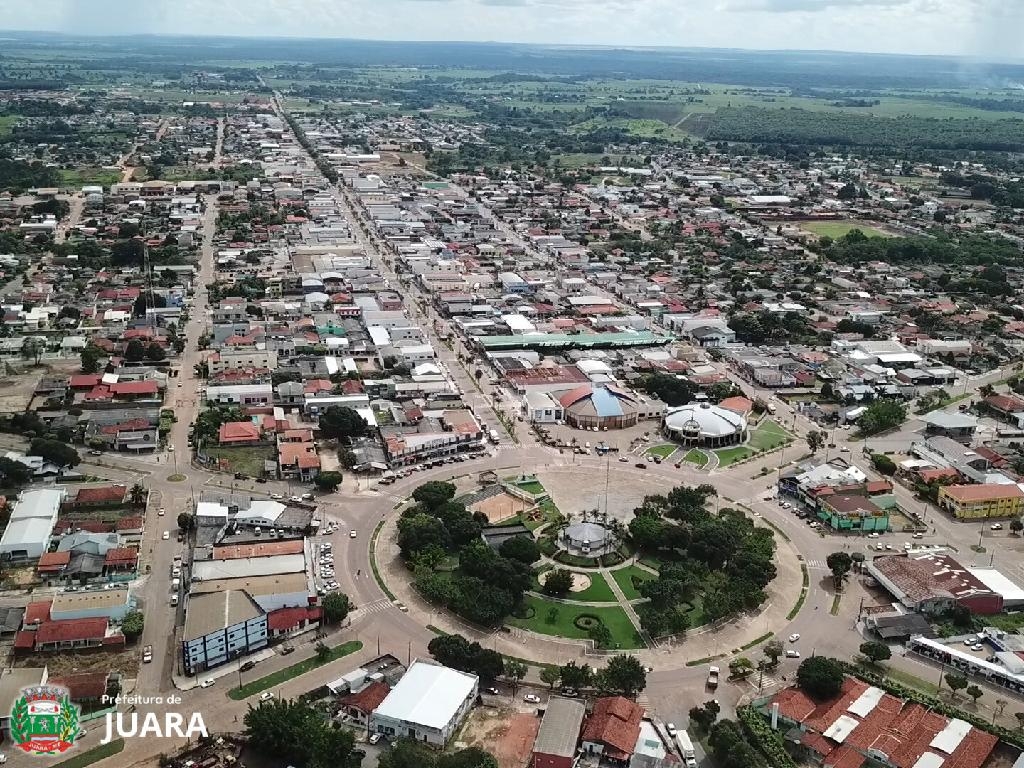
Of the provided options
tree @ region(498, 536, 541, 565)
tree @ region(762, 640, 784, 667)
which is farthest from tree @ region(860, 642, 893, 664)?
tree @ region(498, 536, 541, 565)

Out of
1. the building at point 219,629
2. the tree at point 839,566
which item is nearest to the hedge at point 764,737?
the tree at point 839,566

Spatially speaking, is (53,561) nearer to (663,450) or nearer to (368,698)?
(368,698)

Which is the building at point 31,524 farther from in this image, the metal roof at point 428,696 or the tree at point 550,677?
the tree at point 550,677

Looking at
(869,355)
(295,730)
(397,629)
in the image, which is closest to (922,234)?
(869,355)

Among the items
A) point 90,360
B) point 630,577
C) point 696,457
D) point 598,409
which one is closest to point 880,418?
point 696,457

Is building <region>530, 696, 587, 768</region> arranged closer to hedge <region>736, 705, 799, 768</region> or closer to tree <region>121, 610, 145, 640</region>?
hedge <region>736, 705, 799, 768</region>

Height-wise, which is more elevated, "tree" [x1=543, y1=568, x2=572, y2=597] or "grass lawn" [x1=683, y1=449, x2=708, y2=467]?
"tree" [x1=543, y1=568, x2=572, y2=597]

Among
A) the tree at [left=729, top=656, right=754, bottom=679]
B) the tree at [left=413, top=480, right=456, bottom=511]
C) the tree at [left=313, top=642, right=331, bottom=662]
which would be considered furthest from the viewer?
the tree at [left=413, top=480, right=456, bottom=511]
